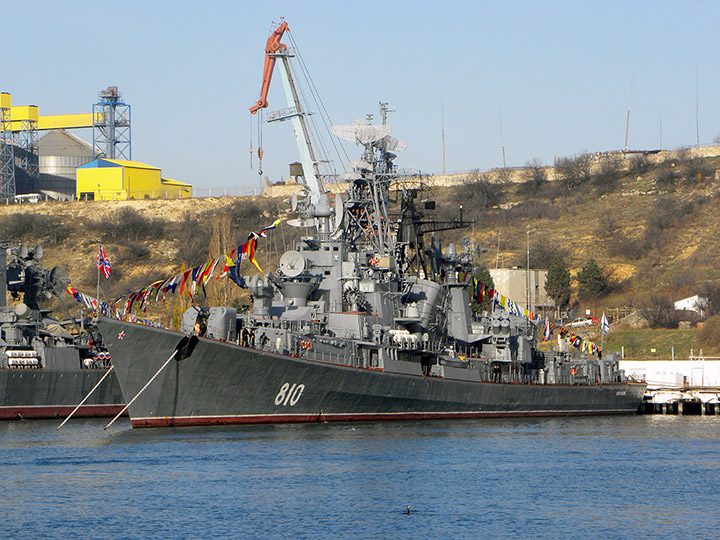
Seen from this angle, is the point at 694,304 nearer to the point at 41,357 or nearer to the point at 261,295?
the point at 261,295

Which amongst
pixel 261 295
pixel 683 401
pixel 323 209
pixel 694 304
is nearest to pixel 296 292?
pixel 261 295

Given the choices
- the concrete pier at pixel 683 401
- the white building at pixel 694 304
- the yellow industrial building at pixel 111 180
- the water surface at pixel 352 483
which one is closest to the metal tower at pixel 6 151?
the yellow industrial building at pixel 111 180

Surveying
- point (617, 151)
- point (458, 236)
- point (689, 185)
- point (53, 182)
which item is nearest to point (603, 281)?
point (458, 236)

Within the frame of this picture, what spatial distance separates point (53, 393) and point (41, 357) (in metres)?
1.84

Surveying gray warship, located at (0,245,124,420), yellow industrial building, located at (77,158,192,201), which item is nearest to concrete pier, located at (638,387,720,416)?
gray warship, located at (0,245,124,420)

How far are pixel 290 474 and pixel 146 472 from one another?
4.24m

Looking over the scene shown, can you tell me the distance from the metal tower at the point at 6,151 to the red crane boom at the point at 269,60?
187 ft

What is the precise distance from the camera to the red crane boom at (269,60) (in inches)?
2127

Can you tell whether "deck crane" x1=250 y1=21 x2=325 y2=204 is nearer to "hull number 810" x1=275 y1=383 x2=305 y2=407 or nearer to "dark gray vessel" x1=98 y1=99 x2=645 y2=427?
"dark gray vessel" x1=98 y1=99 x2=645 y2=427

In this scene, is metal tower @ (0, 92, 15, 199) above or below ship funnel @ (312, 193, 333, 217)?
above

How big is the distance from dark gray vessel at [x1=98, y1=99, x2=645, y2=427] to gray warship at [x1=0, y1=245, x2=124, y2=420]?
1159 cm

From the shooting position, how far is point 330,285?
45500 millimetres

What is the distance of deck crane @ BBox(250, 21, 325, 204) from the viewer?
178 ft

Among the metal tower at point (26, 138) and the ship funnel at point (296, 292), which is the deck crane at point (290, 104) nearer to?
the ship funnel at point (296, 292)
